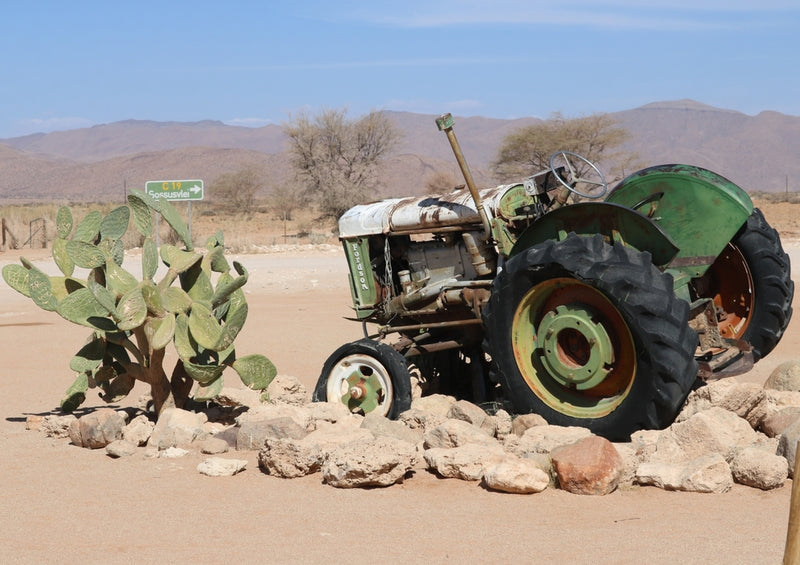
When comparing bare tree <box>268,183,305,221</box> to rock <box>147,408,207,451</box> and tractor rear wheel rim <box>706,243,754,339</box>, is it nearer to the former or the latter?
tractor rear wheel rim <box>706,243,754,339</box>

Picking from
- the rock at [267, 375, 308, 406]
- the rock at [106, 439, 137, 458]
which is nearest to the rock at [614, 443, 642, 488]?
the rock at [106, 439, 137, 458]

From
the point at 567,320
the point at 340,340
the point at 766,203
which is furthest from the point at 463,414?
the point at 766,203

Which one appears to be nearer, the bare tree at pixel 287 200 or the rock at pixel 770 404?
the rock at pixel 770 404

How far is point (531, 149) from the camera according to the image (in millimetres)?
41281

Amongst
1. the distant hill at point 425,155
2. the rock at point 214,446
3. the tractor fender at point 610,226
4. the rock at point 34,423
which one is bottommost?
the rock at point 34,423

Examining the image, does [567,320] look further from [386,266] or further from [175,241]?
[175,241]

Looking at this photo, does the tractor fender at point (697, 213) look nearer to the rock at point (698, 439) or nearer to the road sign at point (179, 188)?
the rock at point (698, 439)

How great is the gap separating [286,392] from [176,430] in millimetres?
1672

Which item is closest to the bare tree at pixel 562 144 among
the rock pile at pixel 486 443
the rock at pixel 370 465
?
the rock pile at pixel 486 443

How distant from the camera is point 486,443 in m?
6.08

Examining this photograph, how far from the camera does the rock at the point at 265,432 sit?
6.43 meters

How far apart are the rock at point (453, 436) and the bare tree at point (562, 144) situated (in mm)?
34267

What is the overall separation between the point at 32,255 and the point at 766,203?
29689mm

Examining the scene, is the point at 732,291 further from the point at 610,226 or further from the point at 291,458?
the point at 291,458
